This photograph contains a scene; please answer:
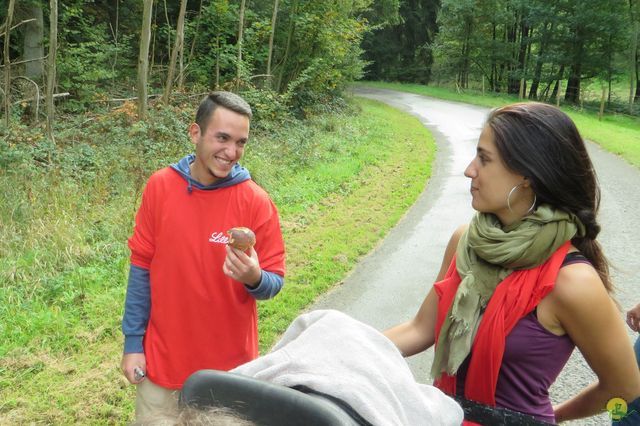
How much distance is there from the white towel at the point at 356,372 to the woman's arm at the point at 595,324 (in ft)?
2.27

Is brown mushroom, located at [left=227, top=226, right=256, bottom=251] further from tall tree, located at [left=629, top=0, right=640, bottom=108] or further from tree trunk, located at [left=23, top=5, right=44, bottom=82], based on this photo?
tall tree, located at [left=629, top=0, right=640, bottom=108]

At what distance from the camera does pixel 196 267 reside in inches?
97.7

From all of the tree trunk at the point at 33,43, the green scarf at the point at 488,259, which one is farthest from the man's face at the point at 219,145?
the tree trunk at the point at 33,43

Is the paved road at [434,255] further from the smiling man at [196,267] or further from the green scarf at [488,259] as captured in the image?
the smiling man at [196,267]

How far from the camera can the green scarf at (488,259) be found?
172 cm

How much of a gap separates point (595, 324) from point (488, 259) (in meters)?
0.37

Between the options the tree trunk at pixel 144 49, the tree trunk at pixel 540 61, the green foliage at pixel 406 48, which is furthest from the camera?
the green foliage at pixel 406 48

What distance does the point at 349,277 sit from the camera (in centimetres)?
659

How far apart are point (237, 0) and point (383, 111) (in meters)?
7.95

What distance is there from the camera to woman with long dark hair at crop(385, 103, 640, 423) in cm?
169

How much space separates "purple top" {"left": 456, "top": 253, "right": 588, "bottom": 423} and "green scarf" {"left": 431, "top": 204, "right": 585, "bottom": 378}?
0.10 meters

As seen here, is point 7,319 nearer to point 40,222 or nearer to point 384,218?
point 40,222

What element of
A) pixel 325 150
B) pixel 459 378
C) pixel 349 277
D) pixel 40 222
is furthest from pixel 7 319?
pixel 325 150

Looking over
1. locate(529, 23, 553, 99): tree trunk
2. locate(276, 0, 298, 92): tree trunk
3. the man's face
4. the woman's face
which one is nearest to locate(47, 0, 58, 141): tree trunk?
the man's face
